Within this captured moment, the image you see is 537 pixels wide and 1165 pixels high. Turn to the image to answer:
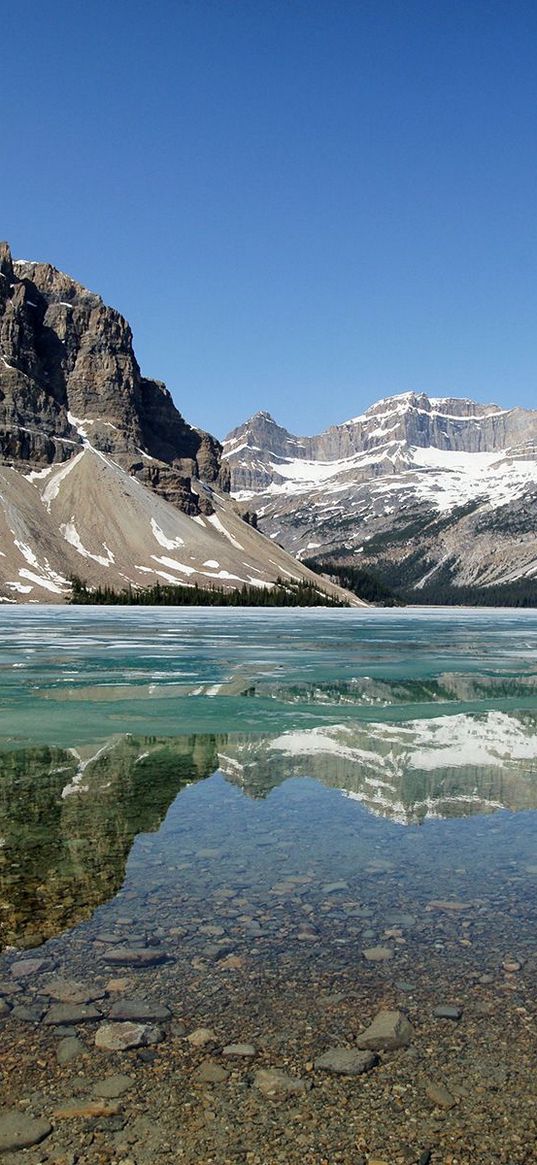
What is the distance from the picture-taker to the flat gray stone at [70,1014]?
873cm

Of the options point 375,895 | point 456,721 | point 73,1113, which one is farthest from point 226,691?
point 73,1113

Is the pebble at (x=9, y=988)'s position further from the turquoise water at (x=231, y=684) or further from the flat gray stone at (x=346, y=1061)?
the turquoise water at (x=231, y=684)

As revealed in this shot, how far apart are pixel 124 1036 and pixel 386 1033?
2.69 meters

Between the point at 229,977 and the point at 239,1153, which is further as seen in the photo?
the point at 229,977

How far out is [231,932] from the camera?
436 inches

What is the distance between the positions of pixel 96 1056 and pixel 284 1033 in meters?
1.91

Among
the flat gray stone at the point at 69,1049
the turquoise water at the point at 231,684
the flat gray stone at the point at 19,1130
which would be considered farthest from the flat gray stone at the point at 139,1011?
the turquoise water at the point at 231,684

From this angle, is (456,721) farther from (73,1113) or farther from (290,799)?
(73,1113)

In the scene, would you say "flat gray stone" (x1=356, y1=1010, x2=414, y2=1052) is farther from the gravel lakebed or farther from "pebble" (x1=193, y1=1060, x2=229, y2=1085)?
"pebble" (x1=193, y1=1060, x2=229, y2=1085)

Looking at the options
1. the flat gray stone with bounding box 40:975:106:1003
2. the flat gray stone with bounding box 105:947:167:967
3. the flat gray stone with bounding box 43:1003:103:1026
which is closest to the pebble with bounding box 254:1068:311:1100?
the flat gray stone with bounding box 43:1003:103:1026

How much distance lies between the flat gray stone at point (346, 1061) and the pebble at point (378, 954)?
6.96 feet

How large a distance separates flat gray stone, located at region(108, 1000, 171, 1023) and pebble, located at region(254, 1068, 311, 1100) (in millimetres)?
1485

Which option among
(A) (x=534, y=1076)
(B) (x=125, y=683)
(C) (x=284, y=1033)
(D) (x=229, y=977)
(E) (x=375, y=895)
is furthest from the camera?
(B) (x=125, y=683)

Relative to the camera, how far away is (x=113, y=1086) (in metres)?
7.62
